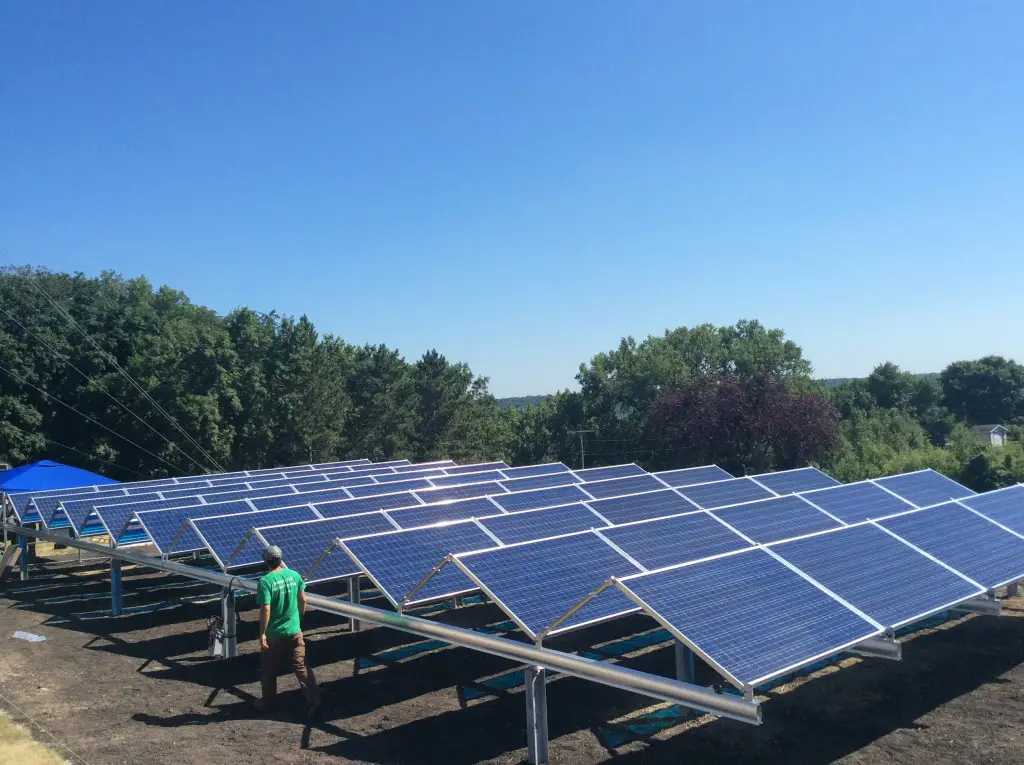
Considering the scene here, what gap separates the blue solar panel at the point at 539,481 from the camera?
730 inches

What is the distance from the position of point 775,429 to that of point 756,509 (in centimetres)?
2065

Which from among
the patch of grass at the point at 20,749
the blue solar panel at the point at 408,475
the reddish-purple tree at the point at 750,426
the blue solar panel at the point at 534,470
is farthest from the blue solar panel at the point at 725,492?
the reddish-purple tree at the point at 750,426

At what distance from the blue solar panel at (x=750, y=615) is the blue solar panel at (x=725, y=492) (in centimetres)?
690

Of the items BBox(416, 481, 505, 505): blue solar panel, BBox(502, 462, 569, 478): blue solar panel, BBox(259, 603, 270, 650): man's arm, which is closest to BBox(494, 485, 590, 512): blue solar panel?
BBox(416, 481, 505, 505): blue solar panel

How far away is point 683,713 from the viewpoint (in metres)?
8.48

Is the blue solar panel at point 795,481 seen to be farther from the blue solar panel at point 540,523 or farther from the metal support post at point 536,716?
the metal support post at point 536,716

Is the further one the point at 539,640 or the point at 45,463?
the point at 45,463

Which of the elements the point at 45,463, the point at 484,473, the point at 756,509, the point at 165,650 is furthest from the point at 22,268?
the point at 756,509

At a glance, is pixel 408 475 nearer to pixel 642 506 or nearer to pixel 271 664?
pixel 642 506

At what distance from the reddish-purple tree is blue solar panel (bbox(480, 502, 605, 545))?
21.6m

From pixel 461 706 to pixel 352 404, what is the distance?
3522 cm

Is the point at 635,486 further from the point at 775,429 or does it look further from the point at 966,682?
the point at 775,429

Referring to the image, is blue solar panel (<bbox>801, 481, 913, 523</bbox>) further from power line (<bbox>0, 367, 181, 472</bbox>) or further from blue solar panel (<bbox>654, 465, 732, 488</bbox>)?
power line (<bbox>0, 367, 181, 472</bbox>)

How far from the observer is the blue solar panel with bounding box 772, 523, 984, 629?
7.93 metres
